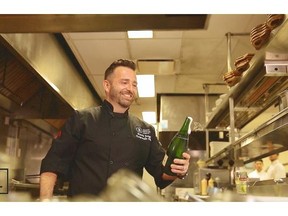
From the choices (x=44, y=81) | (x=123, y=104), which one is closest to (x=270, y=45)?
(x=123, y=104)

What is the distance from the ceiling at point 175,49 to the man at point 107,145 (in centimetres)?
167

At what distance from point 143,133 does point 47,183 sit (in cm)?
43

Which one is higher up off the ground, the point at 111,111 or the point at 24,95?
the point at 24,95

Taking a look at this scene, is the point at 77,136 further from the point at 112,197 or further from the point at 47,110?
the point at 47,110

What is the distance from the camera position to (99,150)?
4.45ft

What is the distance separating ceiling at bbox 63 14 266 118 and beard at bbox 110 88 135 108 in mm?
1701

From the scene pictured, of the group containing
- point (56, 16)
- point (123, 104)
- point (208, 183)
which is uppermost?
point (56, 16)

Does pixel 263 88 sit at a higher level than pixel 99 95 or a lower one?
lower

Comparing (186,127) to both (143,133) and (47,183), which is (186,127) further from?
(47,183)

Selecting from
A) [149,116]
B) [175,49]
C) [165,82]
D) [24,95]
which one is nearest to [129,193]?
[24,95]

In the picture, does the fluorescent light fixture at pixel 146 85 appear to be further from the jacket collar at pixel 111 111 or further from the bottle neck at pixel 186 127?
the bottle neck at pixel 186 127

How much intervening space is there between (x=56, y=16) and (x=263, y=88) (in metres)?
1.92

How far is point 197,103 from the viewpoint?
5.61 meters

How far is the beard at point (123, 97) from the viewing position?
4.31 feet
